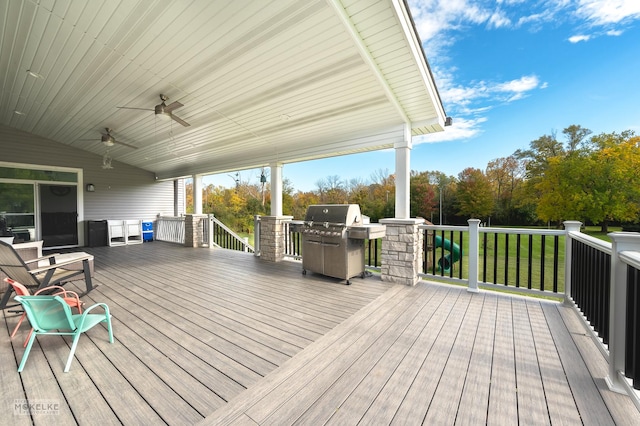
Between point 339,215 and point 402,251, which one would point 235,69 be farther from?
point 402,251

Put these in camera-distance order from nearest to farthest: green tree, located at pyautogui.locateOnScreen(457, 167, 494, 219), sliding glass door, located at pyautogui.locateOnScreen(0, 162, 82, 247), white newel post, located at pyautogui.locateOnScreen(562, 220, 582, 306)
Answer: white newel post, located at pyautogui.locateOnScreen(562, 220, 582, 306), sliding glass door, located at pyautogui.locateOnScreen(0, 162, 82, 247), green tree, located at pyautogui.locateOnScreen(457, 167, 494, 219)

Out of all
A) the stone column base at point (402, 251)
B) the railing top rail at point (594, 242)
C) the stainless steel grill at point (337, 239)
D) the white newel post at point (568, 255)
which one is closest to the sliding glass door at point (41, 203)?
the stainless steel grill at point (337, 239)

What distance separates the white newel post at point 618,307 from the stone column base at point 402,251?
2306 millimetres

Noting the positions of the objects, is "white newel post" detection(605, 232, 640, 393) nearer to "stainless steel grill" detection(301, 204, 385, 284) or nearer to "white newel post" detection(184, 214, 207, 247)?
"stainless steel grill" detection(301, 204, 385, 284)

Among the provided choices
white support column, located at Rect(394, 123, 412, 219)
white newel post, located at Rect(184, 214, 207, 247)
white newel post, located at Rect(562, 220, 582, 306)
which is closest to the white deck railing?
white newel post, located at Rect(184, 214, 207, 247)

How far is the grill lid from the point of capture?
414cm

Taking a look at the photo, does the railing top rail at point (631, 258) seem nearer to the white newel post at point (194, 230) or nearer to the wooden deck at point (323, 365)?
the wooden deck at point (323, 365)

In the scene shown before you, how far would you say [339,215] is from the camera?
4.21 m

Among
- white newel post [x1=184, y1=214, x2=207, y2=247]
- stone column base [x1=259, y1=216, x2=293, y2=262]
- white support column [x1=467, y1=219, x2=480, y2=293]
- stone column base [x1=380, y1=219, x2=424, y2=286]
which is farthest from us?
white newel post [x1=184, y1=214, x2=207, y2=247]

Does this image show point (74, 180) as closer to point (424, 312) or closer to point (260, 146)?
point (260, 146)

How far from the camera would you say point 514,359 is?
2010 mm

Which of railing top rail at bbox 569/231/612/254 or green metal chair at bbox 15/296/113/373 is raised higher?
railing top rail at bbox 569/231/612/254

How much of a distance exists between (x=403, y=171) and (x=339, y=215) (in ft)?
4.14

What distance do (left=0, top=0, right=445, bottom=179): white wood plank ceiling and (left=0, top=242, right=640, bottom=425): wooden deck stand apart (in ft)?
9.58
